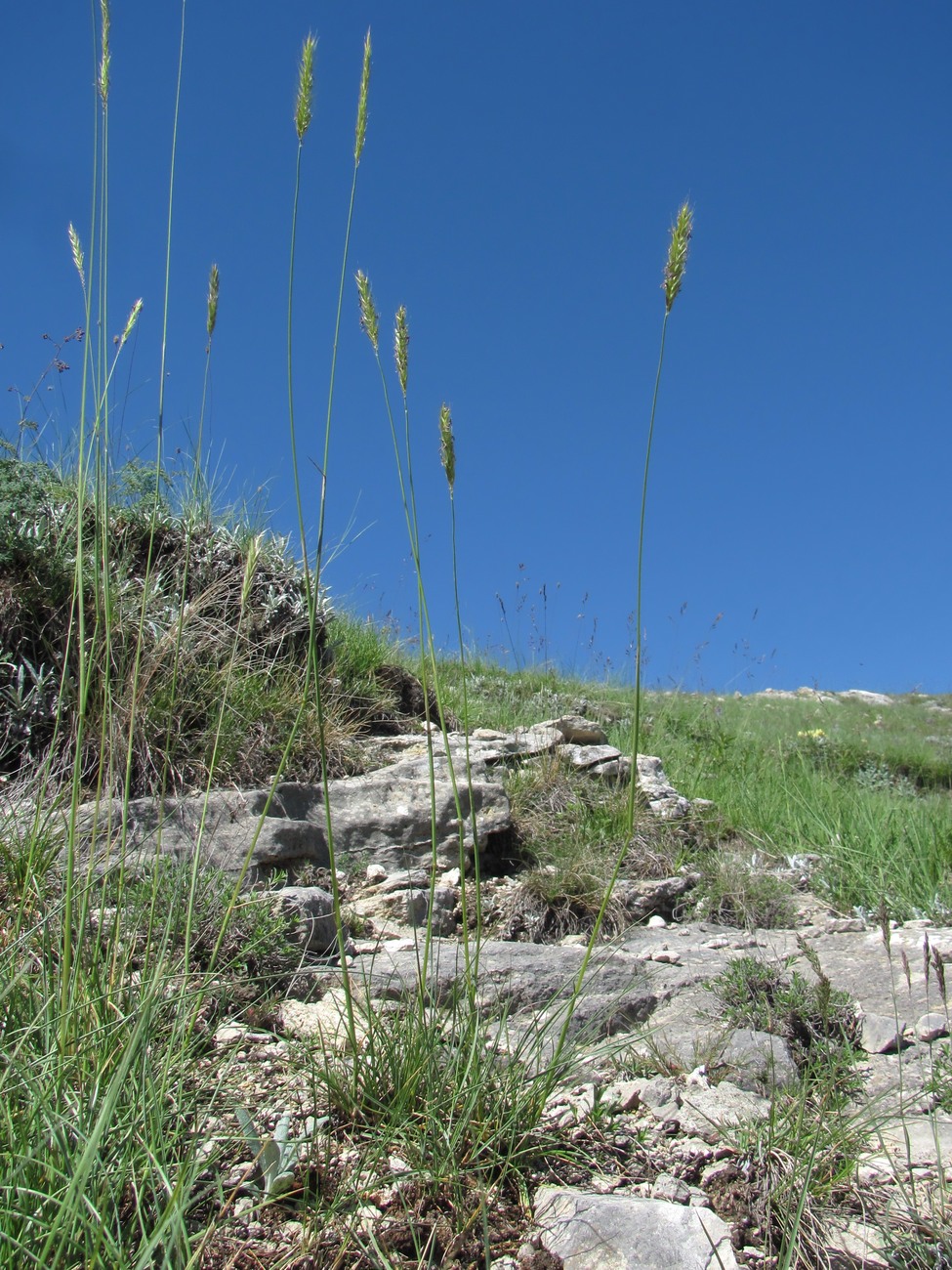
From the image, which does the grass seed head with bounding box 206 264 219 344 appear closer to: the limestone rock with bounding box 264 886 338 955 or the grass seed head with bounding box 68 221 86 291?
the grass seed head with bounding box 68 221 86 291

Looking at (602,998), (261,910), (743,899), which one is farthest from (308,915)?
(743,899)

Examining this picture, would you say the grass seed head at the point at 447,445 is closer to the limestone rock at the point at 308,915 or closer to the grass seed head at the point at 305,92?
the grass seed head at the point at 305,92

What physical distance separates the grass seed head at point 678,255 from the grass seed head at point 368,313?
0.60 metres

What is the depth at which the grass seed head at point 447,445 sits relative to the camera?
74.0 inches

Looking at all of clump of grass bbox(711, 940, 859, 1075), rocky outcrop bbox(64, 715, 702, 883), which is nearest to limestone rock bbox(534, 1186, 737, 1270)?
clump of grass bbox(711, 940, 859, 1075)

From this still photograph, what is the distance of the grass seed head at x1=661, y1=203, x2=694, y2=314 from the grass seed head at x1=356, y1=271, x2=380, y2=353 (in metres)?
0.60

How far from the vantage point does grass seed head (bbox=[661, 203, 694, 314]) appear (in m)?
1.79

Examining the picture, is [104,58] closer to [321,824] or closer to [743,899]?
[321,824]

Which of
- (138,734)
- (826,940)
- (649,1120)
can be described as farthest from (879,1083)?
(138,734)

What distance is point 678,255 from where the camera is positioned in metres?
1.79

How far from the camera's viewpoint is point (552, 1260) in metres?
1.81

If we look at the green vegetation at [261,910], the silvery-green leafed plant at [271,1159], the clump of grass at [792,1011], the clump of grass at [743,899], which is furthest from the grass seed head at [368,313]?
the clump of grass at [743,899]

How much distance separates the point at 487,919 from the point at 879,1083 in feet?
6.37

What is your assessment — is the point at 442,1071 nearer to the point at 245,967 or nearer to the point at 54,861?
the point at 245,967
